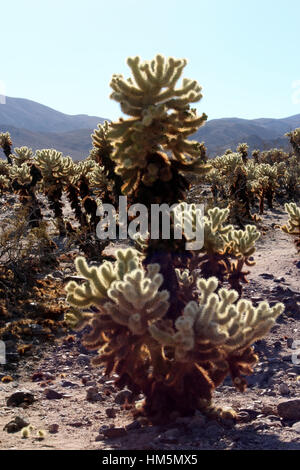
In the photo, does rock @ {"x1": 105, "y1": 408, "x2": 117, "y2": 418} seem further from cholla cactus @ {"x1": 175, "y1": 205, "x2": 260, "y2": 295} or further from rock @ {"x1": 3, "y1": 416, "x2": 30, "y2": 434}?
cholla cactus @ {"x1": 175, "y1": 205, "x2": 260, "y2": 295}

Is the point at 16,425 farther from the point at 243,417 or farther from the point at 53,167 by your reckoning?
the point at 53,167

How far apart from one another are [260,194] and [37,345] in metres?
15.9

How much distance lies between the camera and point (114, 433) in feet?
14.4

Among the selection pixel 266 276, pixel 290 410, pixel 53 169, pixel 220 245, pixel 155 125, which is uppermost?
pixel 53 169

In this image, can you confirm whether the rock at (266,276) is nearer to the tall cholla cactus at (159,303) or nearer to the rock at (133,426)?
the tall cholla cactus at (159,303)

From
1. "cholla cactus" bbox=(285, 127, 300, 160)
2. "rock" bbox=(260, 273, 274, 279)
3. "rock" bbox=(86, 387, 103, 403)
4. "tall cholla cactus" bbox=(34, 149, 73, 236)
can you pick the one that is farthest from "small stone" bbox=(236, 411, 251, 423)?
"cholla cactus" bbox=(285, 127, 300, 160)

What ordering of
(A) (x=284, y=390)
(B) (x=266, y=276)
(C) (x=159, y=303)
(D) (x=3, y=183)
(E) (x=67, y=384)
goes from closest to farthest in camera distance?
1. (C) (x=159, y=303)
2. (A) (x=284, y=390)
3. (E) (x=67, y=384)
4. (B) (x=266, y=276)
5. (D) (x=3, y=183)

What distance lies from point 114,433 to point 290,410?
1855 millimetres

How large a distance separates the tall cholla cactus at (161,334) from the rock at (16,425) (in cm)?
115

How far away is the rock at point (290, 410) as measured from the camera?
4652 millimetres

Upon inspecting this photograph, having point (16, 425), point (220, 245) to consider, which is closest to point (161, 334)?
point (16, 425)

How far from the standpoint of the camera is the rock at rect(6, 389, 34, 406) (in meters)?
5.64

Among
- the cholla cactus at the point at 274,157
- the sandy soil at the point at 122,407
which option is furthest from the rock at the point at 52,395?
the cholla cactus at the point at 274,157

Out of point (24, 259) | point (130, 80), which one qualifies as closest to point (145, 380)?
point (130, 80)
